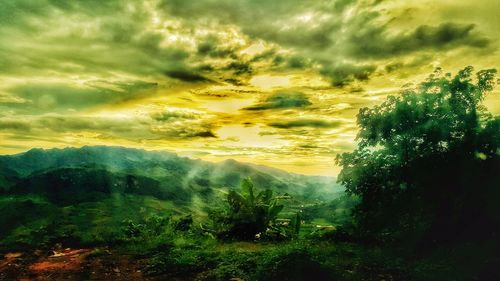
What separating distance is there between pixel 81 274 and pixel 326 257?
9.10m

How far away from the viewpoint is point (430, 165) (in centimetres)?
1267

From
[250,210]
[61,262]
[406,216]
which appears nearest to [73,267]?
[61,262]

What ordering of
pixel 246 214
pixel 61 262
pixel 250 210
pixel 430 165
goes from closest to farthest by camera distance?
pixel 430 165
pixel 61 262
pixel 246 214
pixel 250 210

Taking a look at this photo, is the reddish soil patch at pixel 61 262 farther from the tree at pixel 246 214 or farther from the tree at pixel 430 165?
the tree at pixel 430 165

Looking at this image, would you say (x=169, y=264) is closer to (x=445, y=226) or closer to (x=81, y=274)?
(x=81, y=274)

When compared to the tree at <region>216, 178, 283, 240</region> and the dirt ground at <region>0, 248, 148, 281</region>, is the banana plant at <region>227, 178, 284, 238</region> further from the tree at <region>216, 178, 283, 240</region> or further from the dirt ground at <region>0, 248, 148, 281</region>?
the dirt ground at <region>0, 248, 148, 281</region>

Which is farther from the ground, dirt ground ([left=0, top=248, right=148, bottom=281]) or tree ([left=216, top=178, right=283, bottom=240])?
tree ([left=216, top=178, right=283, bottom=240])

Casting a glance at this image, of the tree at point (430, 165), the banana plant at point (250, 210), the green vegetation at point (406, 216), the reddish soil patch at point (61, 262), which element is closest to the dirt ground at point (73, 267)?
the reddish soil patch at point (61, 262)

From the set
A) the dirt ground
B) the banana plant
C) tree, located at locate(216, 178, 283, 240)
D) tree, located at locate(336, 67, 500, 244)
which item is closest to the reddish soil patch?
the dirt ground

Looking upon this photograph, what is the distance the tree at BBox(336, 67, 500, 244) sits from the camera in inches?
470

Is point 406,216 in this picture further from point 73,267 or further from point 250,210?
point 73,267

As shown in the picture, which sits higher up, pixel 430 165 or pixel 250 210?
pixel 430 165

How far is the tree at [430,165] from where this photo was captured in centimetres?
1194

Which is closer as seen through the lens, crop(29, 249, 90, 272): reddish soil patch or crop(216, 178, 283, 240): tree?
crop(29, 249, 90, 272): reddish soil patch
